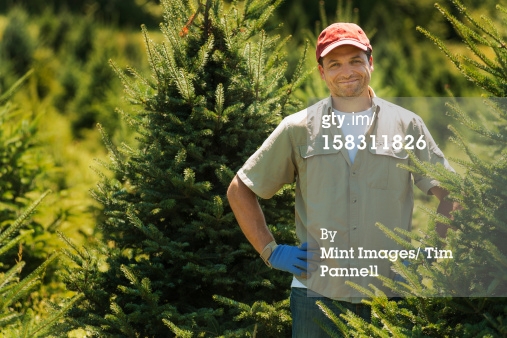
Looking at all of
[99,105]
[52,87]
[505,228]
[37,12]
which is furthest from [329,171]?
[37,12]

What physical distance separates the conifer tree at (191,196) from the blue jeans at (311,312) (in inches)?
17.5

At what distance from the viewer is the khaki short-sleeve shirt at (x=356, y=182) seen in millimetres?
3637

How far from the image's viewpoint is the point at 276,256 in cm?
391

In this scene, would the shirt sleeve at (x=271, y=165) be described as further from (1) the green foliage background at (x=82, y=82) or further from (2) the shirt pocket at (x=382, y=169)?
(1) the green foliage background at (x=82, y=82)

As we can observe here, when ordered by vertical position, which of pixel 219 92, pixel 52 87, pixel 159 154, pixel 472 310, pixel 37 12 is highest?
pixel 37 12

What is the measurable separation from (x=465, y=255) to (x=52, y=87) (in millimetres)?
11474

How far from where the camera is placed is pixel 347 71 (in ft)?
12.3

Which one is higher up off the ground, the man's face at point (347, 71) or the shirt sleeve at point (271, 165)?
the man's face at point (347, 71)

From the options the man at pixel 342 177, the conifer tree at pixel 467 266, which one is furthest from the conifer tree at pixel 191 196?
the conifer tree at pixel 467 266

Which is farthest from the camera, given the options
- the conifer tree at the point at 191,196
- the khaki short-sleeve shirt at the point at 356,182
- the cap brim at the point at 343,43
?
the conifer tree at the point at 191,196

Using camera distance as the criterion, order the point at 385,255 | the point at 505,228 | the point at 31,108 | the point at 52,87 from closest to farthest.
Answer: the point at 505,228, the point at 385,255, the point at 31,108, the point at 52,87

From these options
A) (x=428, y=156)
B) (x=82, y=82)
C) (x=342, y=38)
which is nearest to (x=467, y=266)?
(x=428, y=156)

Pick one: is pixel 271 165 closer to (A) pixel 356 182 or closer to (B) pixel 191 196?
(A) pixel 356 182

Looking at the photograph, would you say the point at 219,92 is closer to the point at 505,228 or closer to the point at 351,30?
the point at 351,30
